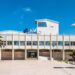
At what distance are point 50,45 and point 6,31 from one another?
19.1 m

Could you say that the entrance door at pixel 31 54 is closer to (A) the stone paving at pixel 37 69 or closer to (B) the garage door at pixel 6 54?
(B) the garage door at pixel 6 54

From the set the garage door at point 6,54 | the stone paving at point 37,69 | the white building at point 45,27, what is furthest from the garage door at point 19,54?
the stone paving at point 37,69

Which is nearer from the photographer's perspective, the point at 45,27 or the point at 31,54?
the point at 31,54

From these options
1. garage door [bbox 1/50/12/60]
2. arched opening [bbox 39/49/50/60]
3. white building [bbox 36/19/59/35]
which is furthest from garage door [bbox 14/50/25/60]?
white building [bbox 36/19/59/35]

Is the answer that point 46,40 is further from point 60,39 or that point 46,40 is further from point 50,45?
point 60,39

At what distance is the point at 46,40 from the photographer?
45.0 meters

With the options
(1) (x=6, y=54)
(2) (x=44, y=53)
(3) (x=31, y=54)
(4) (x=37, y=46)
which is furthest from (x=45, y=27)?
(1) (x=6, y=54)

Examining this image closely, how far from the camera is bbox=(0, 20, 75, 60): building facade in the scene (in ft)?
145

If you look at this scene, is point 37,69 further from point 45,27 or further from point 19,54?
point 45,27

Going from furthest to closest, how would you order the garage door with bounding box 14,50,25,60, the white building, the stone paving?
the white building → the garage door with bounding box 14,50,25,60 → the stone paving

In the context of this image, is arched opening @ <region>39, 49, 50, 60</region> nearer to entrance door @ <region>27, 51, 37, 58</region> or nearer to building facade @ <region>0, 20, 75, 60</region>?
building facade @ <region>0, 20, 75, 60</region>

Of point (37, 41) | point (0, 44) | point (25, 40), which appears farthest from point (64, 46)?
point (0, 44)

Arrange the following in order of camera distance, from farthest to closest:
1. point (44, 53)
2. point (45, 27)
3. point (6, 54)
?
1. point (45, 27)
2. point (44, 53)
3. point (6, 54)

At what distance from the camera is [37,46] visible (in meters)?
44.3
